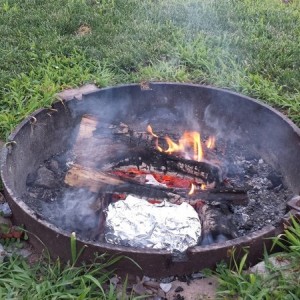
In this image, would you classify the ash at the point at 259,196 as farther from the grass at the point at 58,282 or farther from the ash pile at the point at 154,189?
the grass at the point at 58,282

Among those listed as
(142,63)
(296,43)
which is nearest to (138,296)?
(142,63)

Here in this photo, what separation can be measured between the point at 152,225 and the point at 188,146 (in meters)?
1.03

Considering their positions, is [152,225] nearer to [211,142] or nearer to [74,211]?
[74,211]

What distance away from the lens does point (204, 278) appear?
9.99 feet

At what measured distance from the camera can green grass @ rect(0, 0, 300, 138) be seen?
4980 mm

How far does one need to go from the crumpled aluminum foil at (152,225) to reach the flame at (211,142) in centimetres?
87

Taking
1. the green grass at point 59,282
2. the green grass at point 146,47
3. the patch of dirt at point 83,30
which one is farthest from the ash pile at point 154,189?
the patch of dirt at point 83,30

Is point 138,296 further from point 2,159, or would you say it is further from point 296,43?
point 296,43

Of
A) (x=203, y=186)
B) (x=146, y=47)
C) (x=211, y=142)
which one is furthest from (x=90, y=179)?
(x=146, y=47)

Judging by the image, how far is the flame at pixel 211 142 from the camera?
4.29 meters

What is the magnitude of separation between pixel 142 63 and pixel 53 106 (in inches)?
64.3

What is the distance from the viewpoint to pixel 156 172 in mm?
4152

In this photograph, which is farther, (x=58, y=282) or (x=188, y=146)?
(x=188, y=146)

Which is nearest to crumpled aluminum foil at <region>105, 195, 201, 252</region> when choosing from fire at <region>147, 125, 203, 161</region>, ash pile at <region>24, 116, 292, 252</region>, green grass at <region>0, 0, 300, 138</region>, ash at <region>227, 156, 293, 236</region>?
ash pile at <region>24, 116, 292, 252</region>
